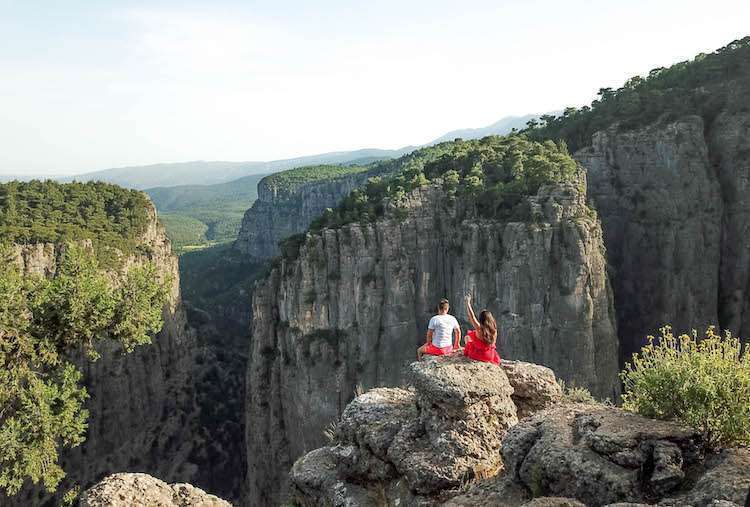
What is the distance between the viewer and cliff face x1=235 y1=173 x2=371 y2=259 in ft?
391

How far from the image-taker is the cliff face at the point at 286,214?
11931cm

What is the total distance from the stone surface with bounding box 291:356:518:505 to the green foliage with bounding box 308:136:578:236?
26.5 meters

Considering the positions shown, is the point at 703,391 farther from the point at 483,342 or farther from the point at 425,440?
the point at 425,440

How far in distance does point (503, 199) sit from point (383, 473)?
94.9 ft

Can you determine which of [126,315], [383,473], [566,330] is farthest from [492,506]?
[566,330]

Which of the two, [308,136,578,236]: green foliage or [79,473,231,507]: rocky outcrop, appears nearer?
[79,473,231,507]: rocky outcrop

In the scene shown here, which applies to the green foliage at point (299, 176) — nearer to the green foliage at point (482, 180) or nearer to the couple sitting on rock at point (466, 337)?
the green foliage at point (482, 180)

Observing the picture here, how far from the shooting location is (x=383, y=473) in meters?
9.65

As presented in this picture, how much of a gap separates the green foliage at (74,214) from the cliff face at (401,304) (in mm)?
17360

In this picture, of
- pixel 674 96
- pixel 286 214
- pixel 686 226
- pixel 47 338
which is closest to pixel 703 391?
pixel 47 338

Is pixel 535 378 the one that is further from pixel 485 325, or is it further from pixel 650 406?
pixel 650 406

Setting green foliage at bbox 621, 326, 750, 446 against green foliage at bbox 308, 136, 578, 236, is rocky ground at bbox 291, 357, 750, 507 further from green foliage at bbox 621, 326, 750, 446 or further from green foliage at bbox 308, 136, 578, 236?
green foliage at bbox 308, 136, 578, 236

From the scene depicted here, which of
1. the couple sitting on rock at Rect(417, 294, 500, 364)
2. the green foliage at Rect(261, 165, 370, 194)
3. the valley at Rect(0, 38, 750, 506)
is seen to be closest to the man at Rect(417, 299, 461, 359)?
the couple sitting on rock at Rect(417, 294, 500, 364)

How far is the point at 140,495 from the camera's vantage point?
9883mm
